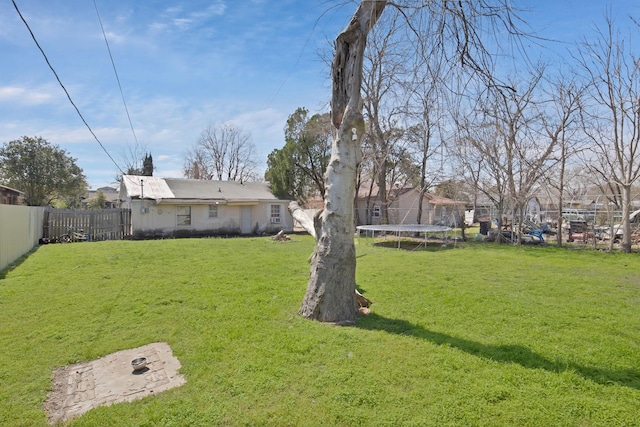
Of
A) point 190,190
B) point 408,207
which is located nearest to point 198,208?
point 190,190

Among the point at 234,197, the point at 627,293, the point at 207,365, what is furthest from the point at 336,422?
the point at 234,197

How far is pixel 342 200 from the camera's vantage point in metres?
4.93

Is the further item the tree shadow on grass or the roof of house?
the roof of house

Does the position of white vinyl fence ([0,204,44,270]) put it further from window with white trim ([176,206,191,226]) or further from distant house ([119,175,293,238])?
window with white trim ([176,206,191,226])

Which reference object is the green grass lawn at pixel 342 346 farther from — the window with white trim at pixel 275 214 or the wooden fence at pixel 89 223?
the window with white trim at pixel 275 214

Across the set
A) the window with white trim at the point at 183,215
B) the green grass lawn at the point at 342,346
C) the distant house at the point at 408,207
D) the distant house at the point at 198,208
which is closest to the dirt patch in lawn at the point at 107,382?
the green grass lawn at the point at 342,346

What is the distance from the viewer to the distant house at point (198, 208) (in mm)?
18312

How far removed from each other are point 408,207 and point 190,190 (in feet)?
62.7

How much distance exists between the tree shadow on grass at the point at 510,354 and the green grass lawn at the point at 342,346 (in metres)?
0.02

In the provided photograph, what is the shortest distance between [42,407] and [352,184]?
404 centimetres

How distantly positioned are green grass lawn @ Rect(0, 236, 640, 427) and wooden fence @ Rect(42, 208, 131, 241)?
833 cm

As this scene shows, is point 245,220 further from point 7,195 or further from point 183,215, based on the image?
point 7,195

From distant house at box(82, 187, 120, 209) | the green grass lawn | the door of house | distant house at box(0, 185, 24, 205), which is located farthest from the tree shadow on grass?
distant house at box(82, 187, 120, 209)

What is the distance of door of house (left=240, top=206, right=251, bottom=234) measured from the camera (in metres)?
21.5
